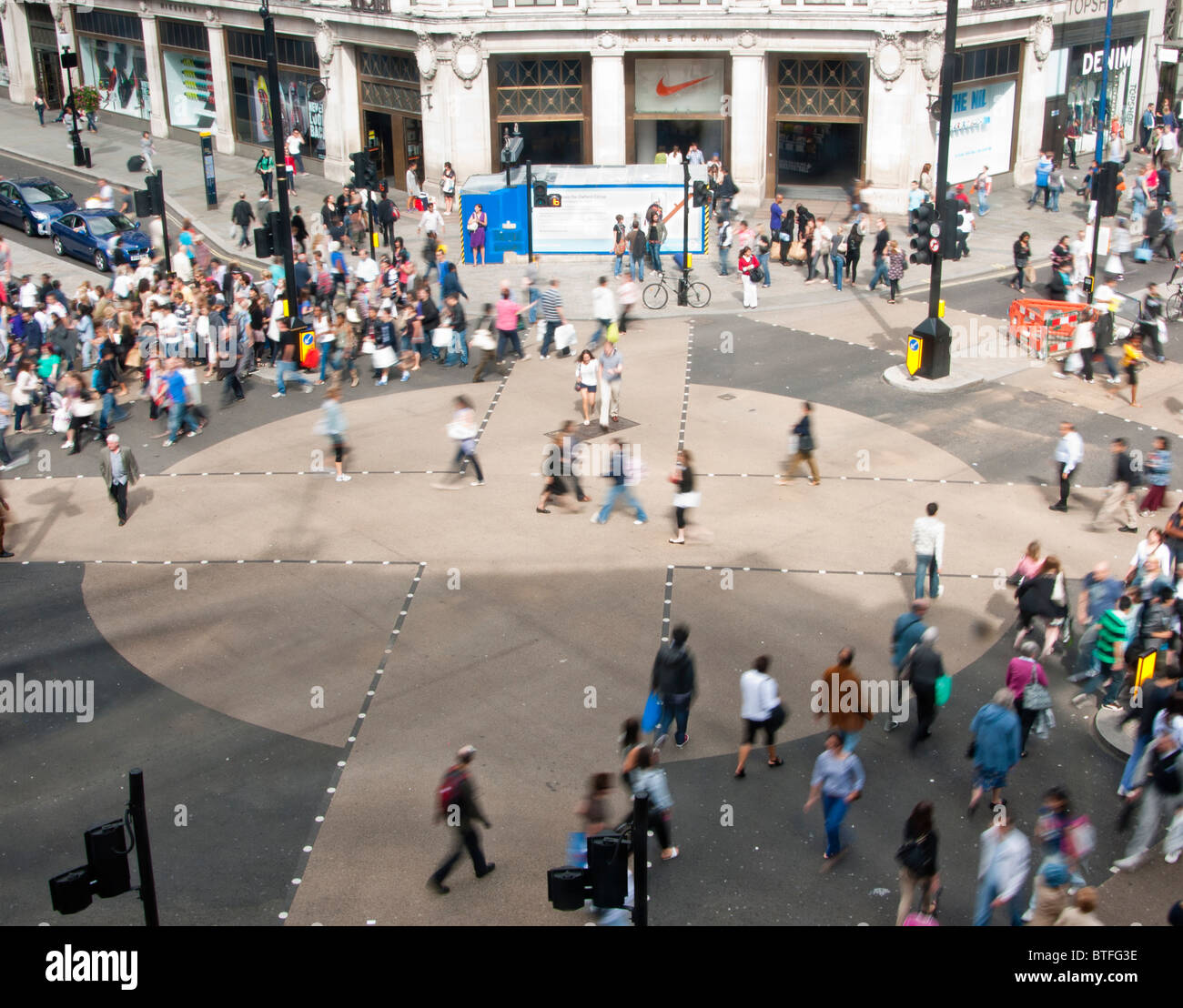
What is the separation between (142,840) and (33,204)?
33.1 meters

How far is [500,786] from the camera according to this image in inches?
559

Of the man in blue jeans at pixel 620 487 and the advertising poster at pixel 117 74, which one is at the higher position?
the advertising poster at pixel 117 74

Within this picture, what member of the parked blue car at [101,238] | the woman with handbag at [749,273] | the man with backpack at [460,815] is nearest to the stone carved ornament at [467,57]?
the parked blue car at [101,238]

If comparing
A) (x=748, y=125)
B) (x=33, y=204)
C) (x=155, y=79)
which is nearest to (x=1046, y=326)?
(x=748, y=125)

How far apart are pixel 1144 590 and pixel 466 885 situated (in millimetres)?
8585

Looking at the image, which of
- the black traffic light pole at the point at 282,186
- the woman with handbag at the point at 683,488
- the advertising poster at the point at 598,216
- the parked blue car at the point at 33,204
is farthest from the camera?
the parked blue car at the point at 33,204

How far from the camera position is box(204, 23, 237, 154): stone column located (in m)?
49.3

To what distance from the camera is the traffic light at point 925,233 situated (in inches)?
1014

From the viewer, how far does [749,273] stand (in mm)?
30891

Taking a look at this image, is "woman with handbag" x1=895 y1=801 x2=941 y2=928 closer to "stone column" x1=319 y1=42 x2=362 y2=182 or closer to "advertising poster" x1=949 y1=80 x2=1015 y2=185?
"advertising poster" x1=949 y1=80 x2=1015 y2=185

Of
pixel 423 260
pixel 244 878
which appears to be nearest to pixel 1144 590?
pixel 244 878

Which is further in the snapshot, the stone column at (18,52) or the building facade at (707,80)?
the stone column at (18,52)

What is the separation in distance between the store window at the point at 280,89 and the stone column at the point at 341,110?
3.73 ft

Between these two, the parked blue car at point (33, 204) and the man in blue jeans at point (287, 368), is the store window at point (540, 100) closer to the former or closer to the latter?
the parked blue car at point (33, 204)
